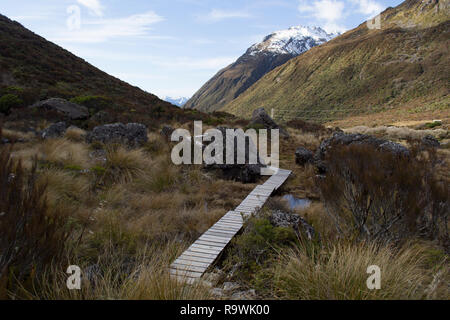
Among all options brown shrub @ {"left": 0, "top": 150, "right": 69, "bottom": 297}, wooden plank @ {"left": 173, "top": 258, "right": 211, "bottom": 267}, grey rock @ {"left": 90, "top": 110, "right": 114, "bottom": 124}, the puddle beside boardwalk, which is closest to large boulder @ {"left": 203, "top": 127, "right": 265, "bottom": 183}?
the puddle beside boardwalk

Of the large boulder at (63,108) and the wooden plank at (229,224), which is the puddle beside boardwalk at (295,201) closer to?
the wooden plank at (229,224)

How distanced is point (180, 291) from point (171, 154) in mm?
6837

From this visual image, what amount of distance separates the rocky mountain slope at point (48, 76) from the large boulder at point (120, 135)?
6950mm

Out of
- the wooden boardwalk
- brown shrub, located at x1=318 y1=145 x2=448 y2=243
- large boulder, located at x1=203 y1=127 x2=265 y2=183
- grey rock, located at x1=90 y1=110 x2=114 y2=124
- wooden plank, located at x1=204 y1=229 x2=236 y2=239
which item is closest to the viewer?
the wooden boardwalk

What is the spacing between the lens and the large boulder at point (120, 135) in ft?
29.8

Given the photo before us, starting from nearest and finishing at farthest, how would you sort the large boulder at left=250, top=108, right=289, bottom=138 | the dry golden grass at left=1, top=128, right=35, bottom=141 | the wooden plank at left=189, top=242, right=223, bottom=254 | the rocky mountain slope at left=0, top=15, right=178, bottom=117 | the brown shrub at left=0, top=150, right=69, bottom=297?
the brown shrub at left=0, top=150, right=69, bottom=297, the wooden plank at left=189, top=242, right=223, bottom=254, the dry golden grass at left=1, top=128, right=35, bottom=141, the rocky mountain slope at left=0, top=15, right=178, bottom=117, the large boulder at left=250, top=108, right=289, bottom=138

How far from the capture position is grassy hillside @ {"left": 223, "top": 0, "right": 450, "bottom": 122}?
2534 inches

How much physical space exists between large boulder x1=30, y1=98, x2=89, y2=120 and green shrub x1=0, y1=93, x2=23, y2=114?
0.58 meters

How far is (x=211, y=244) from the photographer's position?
4.42 m

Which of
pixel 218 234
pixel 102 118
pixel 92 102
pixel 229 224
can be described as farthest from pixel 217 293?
pixel 92 102

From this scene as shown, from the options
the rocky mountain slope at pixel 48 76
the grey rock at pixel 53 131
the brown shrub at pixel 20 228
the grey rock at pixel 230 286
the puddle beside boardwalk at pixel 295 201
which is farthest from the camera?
the rocky mountain slope at pixel 48 76

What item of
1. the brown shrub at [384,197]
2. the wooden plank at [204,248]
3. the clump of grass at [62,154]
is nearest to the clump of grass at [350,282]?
the brown shrub at [384,197]

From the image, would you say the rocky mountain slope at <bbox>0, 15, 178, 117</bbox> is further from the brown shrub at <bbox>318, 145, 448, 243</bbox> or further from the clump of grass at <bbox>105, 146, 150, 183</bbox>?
the brown shrub at <bbox>318, 145, 448, 243</bbox>

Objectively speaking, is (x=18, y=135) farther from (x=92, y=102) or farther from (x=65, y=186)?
(x=92, y=102)
